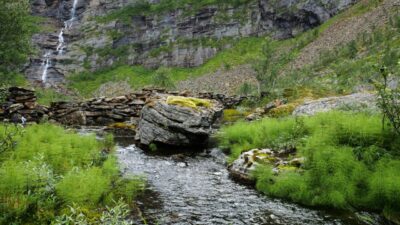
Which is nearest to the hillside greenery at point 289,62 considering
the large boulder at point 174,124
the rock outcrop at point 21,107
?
the large boulder at point 174,124

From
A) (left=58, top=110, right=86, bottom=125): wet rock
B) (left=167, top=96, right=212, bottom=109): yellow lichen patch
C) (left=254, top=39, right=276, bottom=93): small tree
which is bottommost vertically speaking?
(left=58, top=110, right=86, bottom=125): wet rock

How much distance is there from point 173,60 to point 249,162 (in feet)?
567

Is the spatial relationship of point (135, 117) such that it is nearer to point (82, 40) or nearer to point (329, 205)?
point (329, 205)

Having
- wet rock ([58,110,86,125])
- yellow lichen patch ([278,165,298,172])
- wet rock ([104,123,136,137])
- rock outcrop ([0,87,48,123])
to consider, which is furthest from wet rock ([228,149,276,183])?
wet rock ([58,110,86,125])

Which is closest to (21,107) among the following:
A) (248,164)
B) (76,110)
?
(76,110)

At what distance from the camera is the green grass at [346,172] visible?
15070 mm

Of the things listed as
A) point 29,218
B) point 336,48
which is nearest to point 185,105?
point 29,218

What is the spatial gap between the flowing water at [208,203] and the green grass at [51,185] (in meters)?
1.39

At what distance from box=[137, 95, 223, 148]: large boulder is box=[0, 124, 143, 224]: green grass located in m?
10.5

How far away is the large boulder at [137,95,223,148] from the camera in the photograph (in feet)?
92.7

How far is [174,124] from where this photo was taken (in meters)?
28.1

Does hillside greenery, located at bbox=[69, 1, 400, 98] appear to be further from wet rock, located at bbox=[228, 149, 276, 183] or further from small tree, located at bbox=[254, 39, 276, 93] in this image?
wet rock, located at bbox=[228, 149, 276, 183]

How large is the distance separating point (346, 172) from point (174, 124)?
14.5m

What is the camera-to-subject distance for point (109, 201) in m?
13.5
